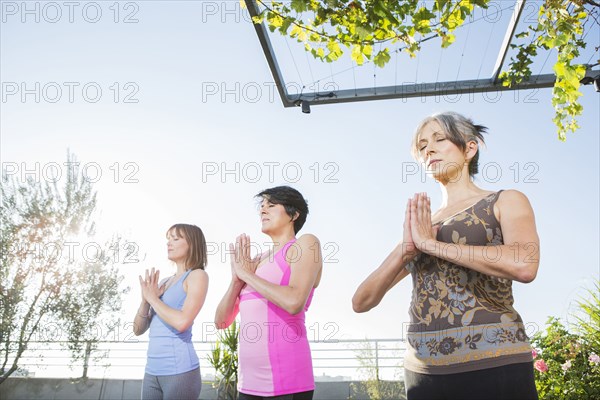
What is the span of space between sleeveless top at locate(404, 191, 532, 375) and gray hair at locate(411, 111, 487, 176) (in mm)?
230

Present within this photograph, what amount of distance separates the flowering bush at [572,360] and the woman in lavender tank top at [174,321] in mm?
3071

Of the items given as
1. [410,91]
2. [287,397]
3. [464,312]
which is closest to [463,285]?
[464,312]

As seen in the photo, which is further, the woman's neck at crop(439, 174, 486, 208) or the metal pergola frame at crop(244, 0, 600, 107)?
the metal pergola frame at crop(244, 0, 600, 107)

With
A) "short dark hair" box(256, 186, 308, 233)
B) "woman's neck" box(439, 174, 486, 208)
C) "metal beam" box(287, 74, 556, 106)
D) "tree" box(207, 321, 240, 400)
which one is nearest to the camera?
"woman's neck" box(439, 174, 486, 208)

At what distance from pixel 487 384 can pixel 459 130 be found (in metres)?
0.75

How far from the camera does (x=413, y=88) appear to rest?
12.5 ft

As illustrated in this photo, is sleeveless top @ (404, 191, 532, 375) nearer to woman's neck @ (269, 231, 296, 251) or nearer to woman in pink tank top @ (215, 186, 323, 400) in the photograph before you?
woman in pink tank top @ (215, 186, 323, 400)

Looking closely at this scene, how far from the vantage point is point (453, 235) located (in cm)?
128

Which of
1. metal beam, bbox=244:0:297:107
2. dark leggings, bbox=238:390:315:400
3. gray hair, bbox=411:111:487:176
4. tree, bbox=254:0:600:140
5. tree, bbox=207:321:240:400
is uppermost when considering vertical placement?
metal beam, bbox=244:0:297:107

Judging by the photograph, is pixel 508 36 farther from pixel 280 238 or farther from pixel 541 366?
pixel 541 366

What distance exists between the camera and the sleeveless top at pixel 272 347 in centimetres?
168

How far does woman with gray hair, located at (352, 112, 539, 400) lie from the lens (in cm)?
107

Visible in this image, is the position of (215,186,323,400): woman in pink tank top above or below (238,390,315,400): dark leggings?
above

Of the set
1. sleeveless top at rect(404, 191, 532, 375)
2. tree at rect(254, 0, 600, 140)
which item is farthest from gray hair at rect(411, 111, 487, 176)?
tree at rect(254, 0, 600, 140)
